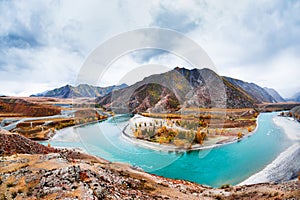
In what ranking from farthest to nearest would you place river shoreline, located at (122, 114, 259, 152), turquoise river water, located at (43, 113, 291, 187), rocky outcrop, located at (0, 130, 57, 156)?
river shoreline, located at (122, 114, 259, 152) < turquoise river water, located at (43, 113, 291, 187) < rocky outcrop, located at (0, 130, 57, 156)

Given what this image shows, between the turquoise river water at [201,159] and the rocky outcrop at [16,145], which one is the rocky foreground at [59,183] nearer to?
the rocky outcrop at [16,145]

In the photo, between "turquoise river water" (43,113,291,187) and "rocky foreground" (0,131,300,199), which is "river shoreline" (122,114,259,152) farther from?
"rocky foreground" (0,131,300,199)

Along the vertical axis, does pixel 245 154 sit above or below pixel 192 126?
below

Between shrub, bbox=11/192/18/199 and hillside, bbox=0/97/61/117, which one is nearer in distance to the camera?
shrub, bbox=11/192/18/199

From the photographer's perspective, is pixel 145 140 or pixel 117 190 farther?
pixel 145 140

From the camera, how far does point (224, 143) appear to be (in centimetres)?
2527

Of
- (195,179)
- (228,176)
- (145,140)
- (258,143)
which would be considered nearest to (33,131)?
(145,140)

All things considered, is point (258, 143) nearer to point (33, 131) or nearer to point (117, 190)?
point (117, 190)

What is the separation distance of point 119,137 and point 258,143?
21876mm

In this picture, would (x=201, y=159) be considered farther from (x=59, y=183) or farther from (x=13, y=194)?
(x=13, y=194)

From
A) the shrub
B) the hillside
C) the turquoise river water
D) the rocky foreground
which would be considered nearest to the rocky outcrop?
the rocky foreground

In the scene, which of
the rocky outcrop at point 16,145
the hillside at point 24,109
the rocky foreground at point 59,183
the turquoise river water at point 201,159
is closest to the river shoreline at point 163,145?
the turquoise river water at point 201,159

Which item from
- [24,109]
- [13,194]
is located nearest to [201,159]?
[13,194]

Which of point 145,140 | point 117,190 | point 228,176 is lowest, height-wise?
point 228,176
